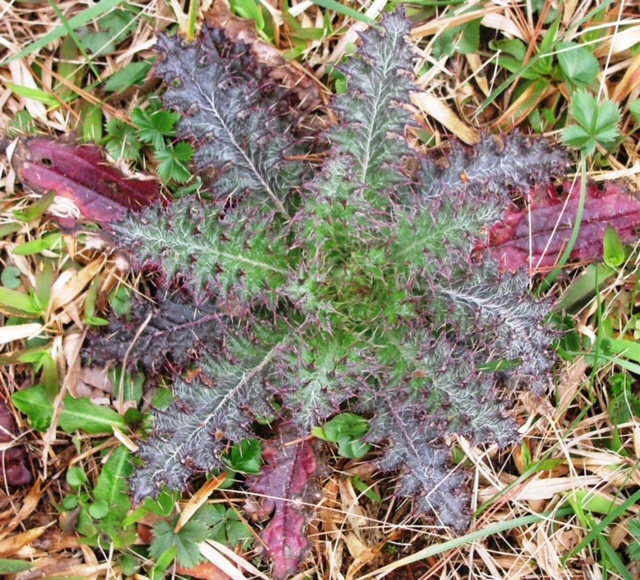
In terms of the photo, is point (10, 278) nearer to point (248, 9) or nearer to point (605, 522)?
point (248, 9)

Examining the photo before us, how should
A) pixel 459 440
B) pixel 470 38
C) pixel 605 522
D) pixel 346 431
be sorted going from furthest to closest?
pixel 470 38
pixel 459 440
pixel 346 431
pixel 605 522

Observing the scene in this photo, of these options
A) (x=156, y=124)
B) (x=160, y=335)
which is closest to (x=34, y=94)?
(x=156, y=124)

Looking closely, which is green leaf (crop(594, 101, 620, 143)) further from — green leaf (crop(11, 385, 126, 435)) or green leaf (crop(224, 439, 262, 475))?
green leaf (crop(11, 385, 126, 435))

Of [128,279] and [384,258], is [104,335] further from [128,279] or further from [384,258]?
[384,258]

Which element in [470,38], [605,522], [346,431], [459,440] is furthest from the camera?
[470,38]

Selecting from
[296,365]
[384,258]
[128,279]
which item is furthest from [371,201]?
[128,279]

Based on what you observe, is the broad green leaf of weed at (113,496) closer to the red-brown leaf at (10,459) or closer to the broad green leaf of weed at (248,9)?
the red-brown leaf at (10,459)
